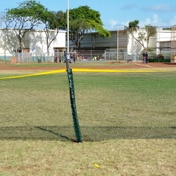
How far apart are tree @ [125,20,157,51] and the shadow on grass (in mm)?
83405

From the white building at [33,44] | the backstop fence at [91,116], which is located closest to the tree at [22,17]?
the white building at [33,44]

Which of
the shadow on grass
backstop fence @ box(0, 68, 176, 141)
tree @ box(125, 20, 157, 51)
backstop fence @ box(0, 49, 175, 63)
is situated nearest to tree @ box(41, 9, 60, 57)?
backstop fence @ box(0, 49, 175, 63)

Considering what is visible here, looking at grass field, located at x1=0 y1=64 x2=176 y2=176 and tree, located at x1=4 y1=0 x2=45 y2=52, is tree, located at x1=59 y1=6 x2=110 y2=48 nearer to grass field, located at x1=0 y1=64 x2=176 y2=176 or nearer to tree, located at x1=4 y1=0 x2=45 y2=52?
tree, located at x1=4 y1=0 x2=45 y2=52

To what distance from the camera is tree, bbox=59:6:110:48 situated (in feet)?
294

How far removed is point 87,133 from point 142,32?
3491 inches

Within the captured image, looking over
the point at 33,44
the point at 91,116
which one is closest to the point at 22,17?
the point at 33,44

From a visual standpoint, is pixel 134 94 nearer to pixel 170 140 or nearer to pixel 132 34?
pixel 170 140

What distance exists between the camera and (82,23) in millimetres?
89438

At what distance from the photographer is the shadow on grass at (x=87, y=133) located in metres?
7.81

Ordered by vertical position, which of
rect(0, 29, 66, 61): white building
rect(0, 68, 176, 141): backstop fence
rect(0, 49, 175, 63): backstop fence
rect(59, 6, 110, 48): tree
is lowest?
rect(0, 49, 175, 63): backstop fence

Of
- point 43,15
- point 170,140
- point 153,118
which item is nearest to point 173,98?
point 153,118

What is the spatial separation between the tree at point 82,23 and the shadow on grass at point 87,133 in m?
77.0

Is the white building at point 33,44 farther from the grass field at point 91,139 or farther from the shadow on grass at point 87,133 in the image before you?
the shadow on grass at point 87,133

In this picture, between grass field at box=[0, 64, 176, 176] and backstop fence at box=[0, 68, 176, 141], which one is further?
backstop fence at box=[0, 68, 176, 141]
